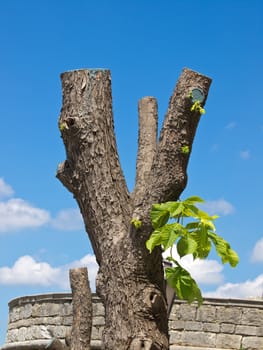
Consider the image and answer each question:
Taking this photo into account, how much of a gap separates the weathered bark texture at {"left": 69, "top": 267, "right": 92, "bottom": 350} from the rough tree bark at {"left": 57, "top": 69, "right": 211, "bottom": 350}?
Answer: 1.25 meters

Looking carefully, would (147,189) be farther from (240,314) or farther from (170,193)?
(240,314)

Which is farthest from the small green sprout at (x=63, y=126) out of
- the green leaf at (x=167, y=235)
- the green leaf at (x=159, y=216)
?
the green leaf at (x=167, y=235)

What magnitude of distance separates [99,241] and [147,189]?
428 mm

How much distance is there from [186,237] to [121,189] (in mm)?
863

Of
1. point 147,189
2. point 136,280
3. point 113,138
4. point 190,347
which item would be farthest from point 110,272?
point 190,347

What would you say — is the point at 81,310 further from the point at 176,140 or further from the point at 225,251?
the point at 225,251

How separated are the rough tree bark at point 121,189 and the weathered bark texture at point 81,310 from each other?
1250mm

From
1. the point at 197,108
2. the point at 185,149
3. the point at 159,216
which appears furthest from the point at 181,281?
the point at 197,108

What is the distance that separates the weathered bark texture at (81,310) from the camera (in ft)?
20.5

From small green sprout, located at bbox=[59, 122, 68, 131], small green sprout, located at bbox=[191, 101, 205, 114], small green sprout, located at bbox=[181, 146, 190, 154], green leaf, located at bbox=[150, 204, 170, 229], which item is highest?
small green sprout, located at bbox=[59, 122, 68, 131]

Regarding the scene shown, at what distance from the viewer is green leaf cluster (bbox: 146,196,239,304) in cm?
437

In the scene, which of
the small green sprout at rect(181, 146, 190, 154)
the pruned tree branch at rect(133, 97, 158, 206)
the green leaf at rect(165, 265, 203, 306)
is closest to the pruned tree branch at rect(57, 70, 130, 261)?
the pruned tree branch at rect(133, 97, 158, 206)

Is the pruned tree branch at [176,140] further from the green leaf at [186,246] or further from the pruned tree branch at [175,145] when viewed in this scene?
the green leaf at [186,246]

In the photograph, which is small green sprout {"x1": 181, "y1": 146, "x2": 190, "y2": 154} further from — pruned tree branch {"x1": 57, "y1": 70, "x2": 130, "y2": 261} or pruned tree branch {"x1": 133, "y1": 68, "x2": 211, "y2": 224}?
pruned tree branch {"x1": 57, "y1": 70, "x2": 130, "y2": 261}
